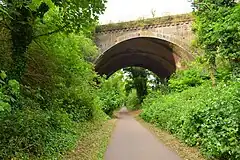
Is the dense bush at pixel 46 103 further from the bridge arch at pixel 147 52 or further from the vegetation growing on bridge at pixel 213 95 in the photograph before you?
the bridge arch at pixel 147 52

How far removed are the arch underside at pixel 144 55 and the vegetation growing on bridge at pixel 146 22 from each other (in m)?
1.06

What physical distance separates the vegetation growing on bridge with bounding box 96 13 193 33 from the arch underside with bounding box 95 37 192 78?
3.48 feet

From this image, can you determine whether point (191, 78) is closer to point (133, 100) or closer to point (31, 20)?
point (31, 20)

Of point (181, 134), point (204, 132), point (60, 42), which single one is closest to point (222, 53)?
point (181, 134)

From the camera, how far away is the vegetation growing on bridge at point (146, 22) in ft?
63.2

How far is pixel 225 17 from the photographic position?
1240 centimetres

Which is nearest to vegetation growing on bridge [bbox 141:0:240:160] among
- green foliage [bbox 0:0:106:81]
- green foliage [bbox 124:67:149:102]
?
green foliage [bbox 0:0:106:81]

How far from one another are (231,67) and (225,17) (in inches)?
91.2

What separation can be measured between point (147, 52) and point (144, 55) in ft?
3.83

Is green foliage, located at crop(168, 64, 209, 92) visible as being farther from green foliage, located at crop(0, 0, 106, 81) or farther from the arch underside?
green foliage, located at crop(0, 0, 106, 81)

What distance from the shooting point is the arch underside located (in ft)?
68.7

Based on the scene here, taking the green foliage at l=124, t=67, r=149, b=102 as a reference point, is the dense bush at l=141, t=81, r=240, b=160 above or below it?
above

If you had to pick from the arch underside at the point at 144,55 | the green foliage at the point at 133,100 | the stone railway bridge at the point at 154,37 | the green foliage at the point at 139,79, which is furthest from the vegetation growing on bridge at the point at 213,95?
the green foliage at the point at 133,100

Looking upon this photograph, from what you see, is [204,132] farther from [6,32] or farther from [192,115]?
[6,32]
